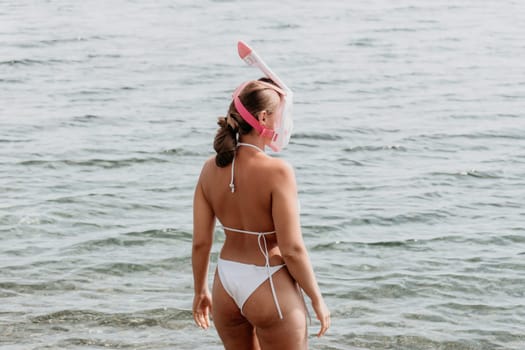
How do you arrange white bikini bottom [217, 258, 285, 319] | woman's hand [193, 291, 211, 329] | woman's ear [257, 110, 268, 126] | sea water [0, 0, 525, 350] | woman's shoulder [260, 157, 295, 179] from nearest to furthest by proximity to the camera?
woman's shoulder [260, 157, 295, 179]
woman's ear [257, 110, 268, 126]
white bikini bottom [217, 258, 285, 319]
woman's hand [193, 291, 211, 329]
sea water [0, 0, 525, 350]

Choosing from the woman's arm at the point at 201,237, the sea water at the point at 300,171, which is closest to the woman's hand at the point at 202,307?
the woman's arm at the point at 201,237

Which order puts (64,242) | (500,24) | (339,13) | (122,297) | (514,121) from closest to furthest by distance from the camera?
(122,297) → (64,242) → (514,121) → (500,24) → (339,13)

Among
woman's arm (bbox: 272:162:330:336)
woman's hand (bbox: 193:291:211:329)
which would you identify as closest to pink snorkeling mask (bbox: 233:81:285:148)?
woman's arm (bbox: 272:162:330:336)

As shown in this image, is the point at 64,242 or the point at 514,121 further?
the point at 514,121

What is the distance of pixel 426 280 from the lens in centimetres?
1047

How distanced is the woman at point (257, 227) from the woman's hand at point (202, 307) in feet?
0.67

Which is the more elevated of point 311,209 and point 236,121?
point 236,121

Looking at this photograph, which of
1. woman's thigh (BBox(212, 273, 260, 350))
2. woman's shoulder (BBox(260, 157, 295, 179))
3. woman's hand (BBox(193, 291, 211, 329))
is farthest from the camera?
woman's hand (BBox(193, 291, 211, 329))

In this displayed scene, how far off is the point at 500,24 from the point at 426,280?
21129 mm

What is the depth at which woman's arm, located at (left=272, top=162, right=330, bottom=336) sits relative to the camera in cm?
534

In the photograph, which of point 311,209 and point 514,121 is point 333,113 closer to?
point 514,121

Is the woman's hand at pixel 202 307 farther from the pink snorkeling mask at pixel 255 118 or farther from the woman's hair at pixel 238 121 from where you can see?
the pink snorkeling mask at pixel 255 118

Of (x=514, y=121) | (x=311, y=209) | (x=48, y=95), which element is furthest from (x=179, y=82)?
(x=311, y=209)

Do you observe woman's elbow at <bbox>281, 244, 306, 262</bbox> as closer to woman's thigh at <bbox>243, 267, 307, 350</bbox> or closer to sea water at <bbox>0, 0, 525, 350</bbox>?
woman's thigh at <bbox>243, 267, 307, 350</bbox>
